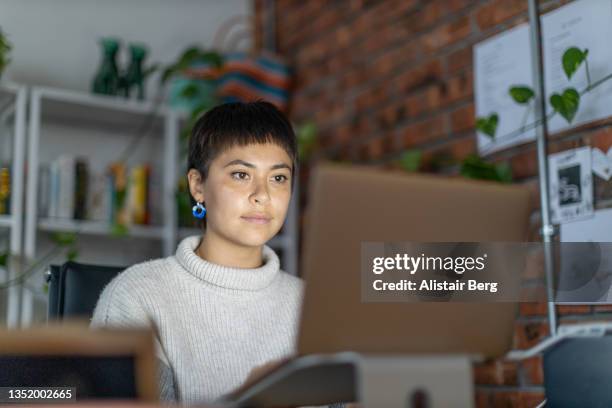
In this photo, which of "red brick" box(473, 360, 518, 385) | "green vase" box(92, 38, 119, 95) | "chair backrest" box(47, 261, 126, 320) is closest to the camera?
"chair backrest" box(47, 261, 126, 320)

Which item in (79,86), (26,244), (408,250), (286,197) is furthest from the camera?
(79,86)

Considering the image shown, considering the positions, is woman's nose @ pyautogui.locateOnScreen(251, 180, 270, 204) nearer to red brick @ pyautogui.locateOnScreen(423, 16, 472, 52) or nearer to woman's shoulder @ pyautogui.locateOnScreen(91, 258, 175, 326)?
woman's shoulder @ pyautogui.locateOnScreen(91, 258, 175, 326)

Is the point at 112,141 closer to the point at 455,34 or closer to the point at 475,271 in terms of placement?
the point at 455,34

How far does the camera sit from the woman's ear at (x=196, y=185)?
177 cm

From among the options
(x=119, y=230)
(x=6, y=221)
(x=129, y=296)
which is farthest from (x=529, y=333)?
(x=6, y=221)

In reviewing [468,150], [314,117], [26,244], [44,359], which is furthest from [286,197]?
[314,117]

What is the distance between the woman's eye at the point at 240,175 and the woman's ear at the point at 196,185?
→ 15 cm

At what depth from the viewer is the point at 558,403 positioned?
4.98 feet

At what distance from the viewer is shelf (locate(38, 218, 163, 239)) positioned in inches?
108

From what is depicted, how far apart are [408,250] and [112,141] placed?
233 cm

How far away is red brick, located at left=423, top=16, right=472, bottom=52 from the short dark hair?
0.94 meters

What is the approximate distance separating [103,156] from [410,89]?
52.1 inches

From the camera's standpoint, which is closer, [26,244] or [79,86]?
[26,244]

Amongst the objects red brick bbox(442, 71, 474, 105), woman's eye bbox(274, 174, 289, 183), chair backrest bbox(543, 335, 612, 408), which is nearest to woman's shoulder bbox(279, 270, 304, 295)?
woman's eye bbox(274, 174, 289, 183)
